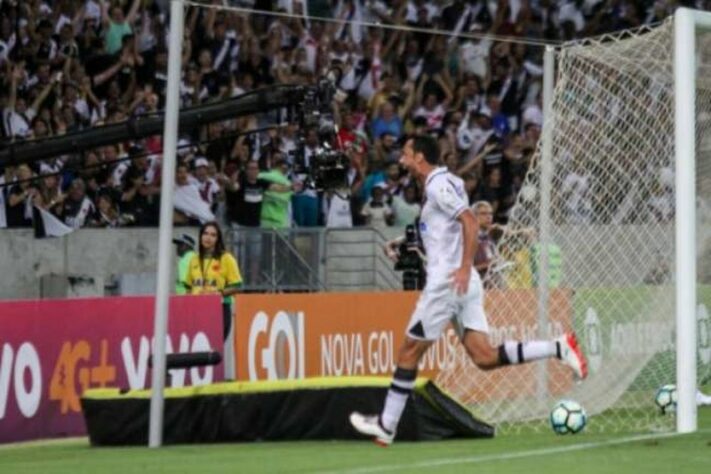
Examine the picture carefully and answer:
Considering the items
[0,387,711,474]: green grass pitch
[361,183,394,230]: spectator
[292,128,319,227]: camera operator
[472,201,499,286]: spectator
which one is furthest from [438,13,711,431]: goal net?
[361,183,394,230]: spectator

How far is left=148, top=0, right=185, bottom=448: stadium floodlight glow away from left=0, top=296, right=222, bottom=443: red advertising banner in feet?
6.00

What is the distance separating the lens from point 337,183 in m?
17.9

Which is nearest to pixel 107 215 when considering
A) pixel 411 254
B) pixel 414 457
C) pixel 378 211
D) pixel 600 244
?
pixel 378 211

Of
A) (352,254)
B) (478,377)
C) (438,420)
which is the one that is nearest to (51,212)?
(352,254)

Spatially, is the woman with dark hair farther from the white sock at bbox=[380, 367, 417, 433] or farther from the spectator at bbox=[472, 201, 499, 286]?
the white sock at bbox=[380, 367, 417, 433]

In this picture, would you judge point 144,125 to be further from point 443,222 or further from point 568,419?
point 568,419

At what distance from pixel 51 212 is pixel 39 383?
511 centimetres

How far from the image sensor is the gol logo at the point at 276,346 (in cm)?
1861

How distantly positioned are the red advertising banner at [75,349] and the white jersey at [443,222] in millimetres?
3858

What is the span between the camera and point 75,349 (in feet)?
55.3

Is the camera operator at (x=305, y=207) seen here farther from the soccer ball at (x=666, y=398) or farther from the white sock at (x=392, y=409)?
the white sock at (x=392, y=409)

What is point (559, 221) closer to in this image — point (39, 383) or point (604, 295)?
point (604, 295)

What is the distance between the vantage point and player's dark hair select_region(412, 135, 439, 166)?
13789 millimetres

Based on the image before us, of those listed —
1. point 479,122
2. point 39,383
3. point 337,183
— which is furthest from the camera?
point 479,122
